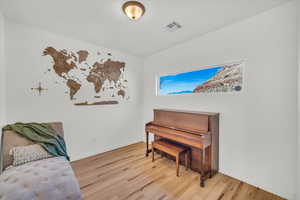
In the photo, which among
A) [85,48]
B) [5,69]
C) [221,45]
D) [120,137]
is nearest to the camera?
[5,69]

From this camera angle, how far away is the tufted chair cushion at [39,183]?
3.64ft

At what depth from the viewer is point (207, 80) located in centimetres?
255

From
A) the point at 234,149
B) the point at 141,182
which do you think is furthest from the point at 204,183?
the point at 141,182

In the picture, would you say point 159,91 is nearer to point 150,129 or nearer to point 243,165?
point 150,129

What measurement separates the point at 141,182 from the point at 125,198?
14.9 inches

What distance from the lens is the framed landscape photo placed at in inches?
85.4

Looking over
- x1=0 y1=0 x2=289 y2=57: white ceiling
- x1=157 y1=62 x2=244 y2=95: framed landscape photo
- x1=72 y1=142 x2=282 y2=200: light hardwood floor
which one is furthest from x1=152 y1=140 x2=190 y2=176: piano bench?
x1=0 y1=0 x2=289 y2=57: white ceiling

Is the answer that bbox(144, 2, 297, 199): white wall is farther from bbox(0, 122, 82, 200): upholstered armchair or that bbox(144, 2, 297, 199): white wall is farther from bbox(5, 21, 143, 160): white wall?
bbox(0, 122, 82, 200): upholstered armchair

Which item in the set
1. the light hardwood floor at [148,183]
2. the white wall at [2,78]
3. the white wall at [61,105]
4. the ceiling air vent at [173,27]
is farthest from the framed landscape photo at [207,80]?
the white wall at [2,78]

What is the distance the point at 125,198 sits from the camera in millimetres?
1729

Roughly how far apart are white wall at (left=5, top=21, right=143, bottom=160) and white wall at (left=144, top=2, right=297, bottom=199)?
2063 mm

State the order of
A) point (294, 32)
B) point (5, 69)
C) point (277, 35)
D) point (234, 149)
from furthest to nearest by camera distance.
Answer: point (234, 149) → point (5, 69) → point (277, 35) → point (294, 32)

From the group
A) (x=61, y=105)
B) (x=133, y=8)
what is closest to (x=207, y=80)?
(x=133, y=8)

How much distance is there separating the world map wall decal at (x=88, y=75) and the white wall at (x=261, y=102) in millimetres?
2088
